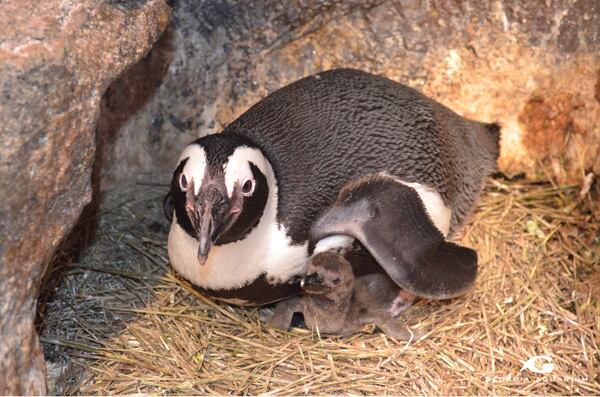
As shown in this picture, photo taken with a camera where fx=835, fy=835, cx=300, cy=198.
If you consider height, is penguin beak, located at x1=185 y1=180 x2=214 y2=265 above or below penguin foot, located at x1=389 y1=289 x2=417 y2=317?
above

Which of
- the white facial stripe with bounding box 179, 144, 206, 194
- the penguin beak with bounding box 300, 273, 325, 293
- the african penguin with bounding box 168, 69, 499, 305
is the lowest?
the penguin beak with bounding box 300, 273, 325, 293

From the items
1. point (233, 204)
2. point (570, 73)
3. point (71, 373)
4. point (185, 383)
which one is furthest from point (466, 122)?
point (71, 373)

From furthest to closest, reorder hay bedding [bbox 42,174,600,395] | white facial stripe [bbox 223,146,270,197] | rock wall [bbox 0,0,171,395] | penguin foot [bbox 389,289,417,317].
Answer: penguin foot [bbox 389,289,417,317], hay bedding [bbox 42,174,600,395], white facial stripe [bbox 223,146,270,197], rock wall [bbox 0,0,171,395]

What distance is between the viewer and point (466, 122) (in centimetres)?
411

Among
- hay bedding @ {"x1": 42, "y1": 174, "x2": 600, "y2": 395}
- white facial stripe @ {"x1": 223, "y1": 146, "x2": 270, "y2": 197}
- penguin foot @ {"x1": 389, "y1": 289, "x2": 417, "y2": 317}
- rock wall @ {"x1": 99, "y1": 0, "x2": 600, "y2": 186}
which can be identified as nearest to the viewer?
white facial stripe @ {"x1": 223, "y1": 146, "x2": 270, "y2": 197}

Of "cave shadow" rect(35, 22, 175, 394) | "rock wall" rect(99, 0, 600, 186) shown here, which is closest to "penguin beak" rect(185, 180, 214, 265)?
"cave shadow" rect(35, 22, 175, 394)

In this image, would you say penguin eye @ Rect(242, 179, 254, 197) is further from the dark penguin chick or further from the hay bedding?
the hay bedding

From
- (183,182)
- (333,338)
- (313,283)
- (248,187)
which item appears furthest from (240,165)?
(333,338)

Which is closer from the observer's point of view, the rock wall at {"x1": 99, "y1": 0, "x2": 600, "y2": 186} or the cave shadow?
the cave shadow

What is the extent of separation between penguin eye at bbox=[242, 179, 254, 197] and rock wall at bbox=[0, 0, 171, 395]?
22.0 inches

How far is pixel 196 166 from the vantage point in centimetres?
302

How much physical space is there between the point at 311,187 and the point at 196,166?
1.87 feet

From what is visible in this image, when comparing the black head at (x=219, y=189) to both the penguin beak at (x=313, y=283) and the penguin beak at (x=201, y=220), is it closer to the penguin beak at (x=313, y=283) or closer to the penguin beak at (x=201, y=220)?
the penguin beak at (x=201, y=220)

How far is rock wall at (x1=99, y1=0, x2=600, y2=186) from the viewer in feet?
13.4
